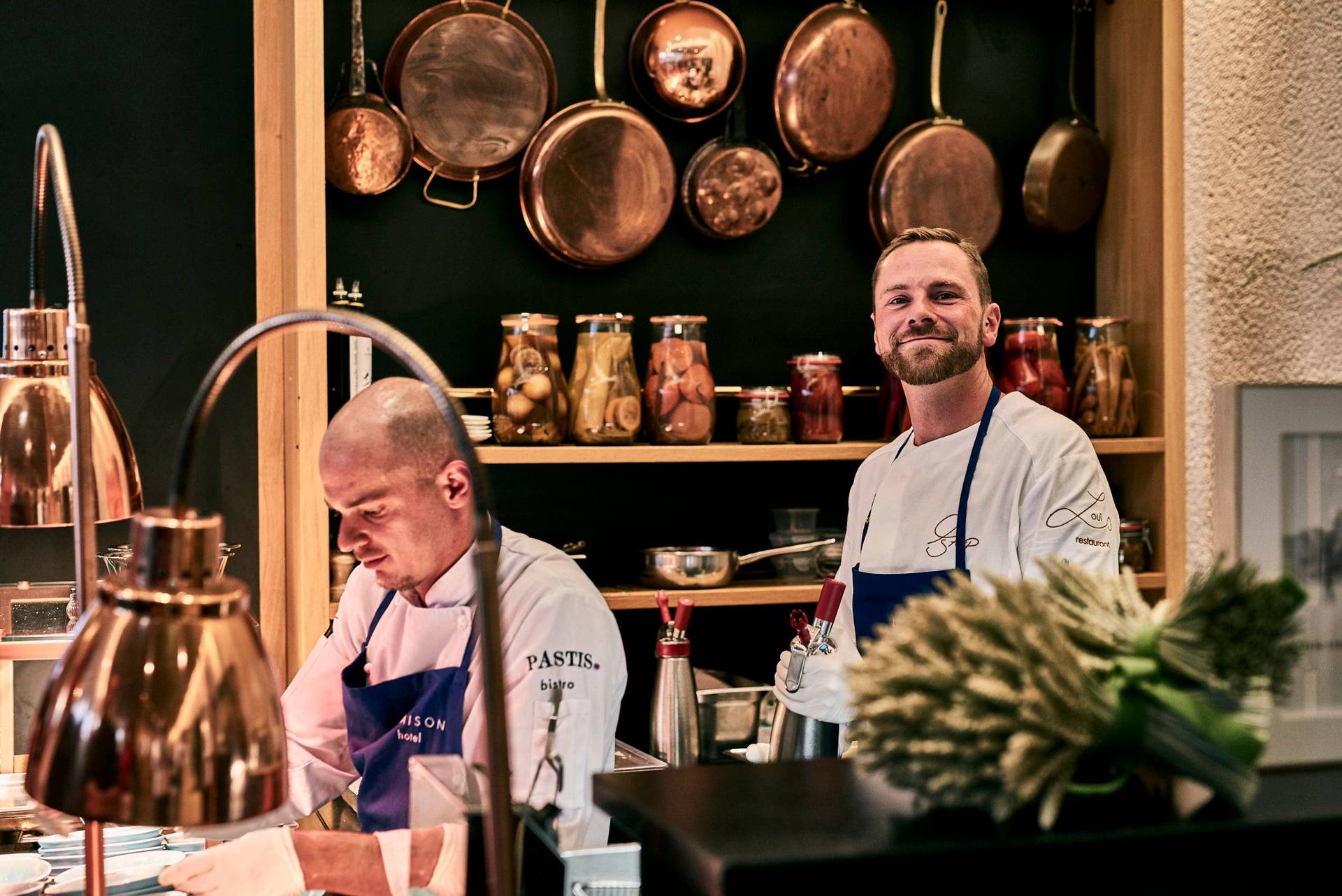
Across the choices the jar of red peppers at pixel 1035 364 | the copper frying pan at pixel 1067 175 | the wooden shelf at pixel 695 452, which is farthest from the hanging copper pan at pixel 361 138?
the copper frying pan at pixel 1067 175

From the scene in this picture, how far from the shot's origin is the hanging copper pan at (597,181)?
3.39 meters

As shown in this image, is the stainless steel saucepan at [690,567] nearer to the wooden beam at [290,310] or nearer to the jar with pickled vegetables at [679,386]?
the jar with pickled vegetables at [679,386]

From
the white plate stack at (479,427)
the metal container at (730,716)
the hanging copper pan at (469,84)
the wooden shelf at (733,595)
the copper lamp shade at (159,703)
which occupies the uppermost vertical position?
the hanging copper pan at (469,84)

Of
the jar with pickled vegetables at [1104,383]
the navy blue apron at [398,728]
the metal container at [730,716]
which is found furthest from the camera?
the jar with pickled vegetables at [1104,383]

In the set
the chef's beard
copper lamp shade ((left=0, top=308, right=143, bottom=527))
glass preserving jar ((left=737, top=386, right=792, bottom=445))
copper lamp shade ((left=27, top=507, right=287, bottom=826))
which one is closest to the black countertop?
copper lamp shade ((left=27, top=507, right=287, bottom=826))

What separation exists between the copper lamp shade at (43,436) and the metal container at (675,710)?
1.34 m

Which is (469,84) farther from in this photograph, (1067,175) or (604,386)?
(1067,175)

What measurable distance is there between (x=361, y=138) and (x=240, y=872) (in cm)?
189

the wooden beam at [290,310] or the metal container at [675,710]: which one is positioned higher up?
the wooden beam at [290,310]

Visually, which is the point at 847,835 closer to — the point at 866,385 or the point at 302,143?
the point at 302,143

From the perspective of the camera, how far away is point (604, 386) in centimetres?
325

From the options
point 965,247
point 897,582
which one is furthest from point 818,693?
point 965,247

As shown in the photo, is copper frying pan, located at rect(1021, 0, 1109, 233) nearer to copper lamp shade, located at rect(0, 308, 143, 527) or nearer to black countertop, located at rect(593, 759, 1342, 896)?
copper lamp shade, located at rect(0, 308, 143, 527)

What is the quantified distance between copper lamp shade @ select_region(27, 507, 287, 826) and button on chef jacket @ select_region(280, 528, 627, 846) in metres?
1.05
